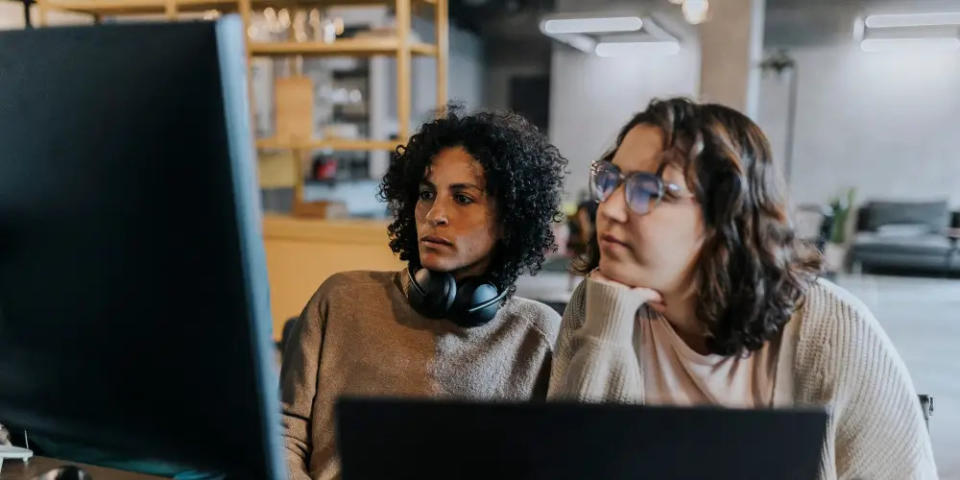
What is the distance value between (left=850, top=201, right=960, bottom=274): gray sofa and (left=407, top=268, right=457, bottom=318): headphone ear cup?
8.11m

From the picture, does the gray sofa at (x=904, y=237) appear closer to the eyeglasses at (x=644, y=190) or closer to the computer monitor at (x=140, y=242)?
the eyeglasses at (x=644, y=190)

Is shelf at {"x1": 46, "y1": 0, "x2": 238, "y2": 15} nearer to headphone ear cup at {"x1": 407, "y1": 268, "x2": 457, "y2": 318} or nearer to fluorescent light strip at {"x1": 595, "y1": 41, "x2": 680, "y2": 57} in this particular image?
headphone ear cup at {"x1": 407, "y1": 268, "x2": 457, "y2": 318}

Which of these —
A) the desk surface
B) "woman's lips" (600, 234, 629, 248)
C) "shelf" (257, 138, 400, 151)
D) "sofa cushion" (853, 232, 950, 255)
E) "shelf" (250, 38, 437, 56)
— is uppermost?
"shelf" (250, 38, 437, 56)

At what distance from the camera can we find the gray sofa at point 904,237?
7.86m

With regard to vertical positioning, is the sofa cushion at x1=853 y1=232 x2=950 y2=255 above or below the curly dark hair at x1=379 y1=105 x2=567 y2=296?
below

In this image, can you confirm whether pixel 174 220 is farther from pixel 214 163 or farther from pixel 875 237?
pixel 875 237

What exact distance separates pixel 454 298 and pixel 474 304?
4cm

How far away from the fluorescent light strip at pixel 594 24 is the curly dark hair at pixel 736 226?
233 inches

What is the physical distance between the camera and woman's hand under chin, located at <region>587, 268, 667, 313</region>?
3.13 feet

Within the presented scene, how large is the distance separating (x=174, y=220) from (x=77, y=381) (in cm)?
18

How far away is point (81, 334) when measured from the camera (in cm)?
56

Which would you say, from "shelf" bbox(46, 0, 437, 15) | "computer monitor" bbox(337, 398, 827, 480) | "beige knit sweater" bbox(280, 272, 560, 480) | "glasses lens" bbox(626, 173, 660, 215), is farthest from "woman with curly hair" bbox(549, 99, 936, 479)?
"shelf" bbox(46, 0, 437, 15)

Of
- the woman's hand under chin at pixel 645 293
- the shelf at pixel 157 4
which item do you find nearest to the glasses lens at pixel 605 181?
the woman's hand under chin at pixel 645 293

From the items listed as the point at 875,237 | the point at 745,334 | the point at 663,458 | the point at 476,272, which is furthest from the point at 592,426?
the point at 875,237
